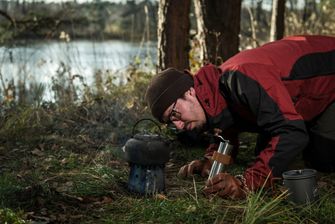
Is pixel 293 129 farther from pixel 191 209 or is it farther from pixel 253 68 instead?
pixel 191 209

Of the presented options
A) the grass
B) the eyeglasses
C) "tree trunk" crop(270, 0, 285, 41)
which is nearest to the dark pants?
the grass

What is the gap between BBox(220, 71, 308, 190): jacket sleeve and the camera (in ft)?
11.6

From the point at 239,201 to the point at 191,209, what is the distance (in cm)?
39

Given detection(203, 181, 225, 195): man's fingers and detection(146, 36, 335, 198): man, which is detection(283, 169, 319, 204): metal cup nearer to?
detection(146, 36, 335, 198): man

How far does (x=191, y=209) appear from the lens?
341cm

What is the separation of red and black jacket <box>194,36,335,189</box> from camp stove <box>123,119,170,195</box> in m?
0.37

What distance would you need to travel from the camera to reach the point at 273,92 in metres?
3.54

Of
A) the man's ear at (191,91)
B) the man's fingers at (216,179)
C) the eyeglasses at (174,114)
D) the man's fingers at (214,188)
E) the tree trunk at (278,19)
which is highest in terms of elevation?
the tree trunk at (278,19)

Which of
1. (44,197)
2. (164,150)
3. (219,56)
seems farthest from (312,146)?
(219,56)

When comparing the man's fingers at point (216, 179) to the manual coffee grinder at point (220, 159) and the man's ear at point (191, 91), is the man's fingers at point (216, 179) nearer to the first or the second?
the manual coffee grinder at point (220, 159)

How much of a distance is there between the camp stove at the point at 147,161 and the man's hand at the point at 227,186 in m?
0.38

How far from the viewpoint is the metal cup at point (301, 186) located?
11.4 ft

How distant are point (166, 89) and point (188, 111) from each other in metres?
0.20

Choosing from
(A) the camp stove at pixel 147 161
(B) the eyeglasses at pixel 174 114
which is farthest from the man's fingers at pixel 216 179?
(B) the eyeglasses at pixel 174 114
